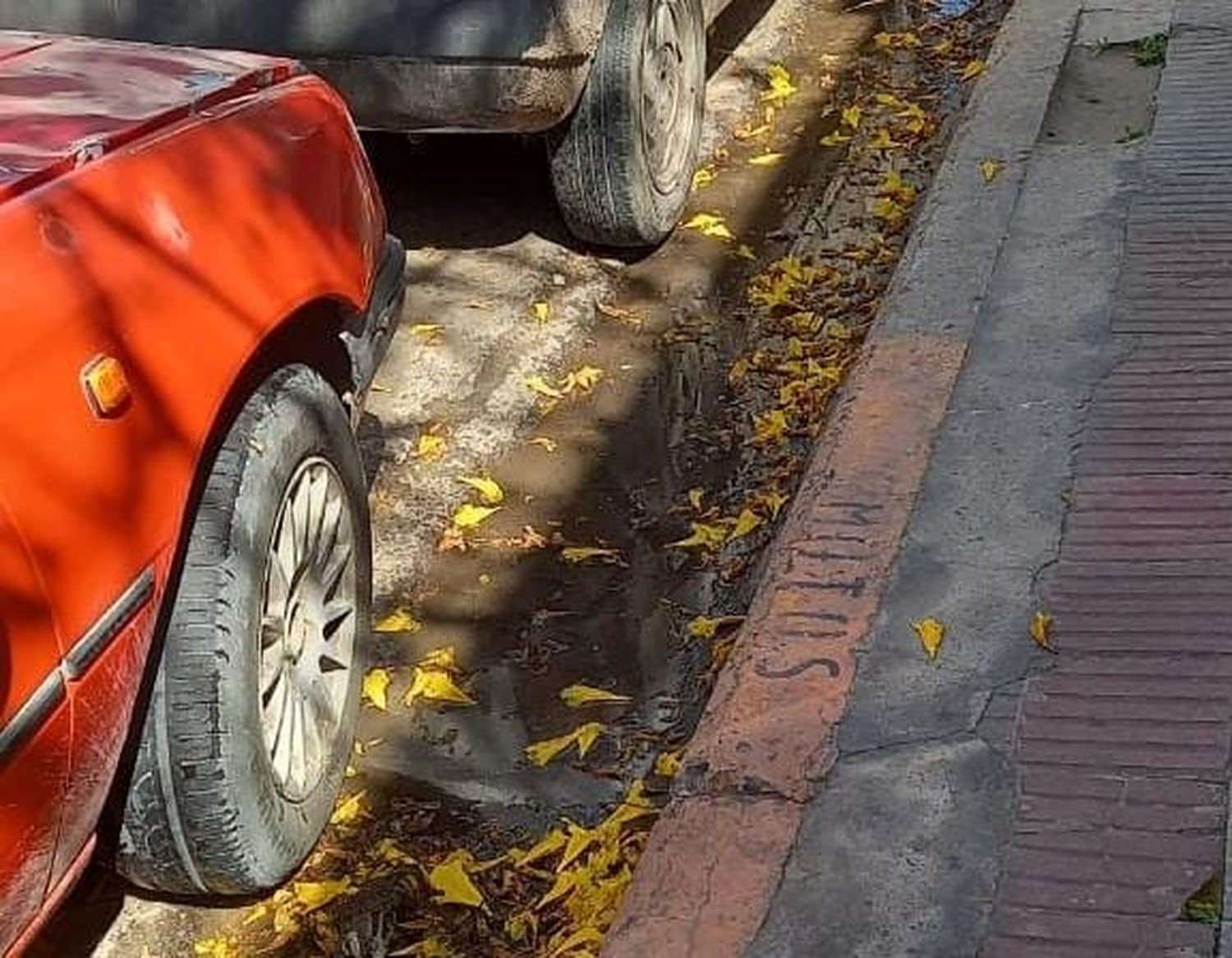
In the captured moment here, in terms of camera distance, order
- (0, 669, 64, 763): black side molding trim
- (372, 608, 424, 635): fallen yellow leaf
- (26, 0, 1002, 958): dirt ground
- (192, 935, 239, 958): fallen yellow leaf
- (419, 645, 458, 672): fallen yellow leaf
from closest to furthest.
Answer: (0, 669, 64, 763): black side molding trim < (192, 935, 239, 958): fallen yellow leaf < (26, 0, 1002, 958): dirt ground < (419, 645, 458, 672): fallen yellow leaf < (372, 608, 424, 635): fallen yellow leaf

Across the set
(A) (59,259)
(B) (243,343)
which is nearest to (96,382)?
(A) (59,259)

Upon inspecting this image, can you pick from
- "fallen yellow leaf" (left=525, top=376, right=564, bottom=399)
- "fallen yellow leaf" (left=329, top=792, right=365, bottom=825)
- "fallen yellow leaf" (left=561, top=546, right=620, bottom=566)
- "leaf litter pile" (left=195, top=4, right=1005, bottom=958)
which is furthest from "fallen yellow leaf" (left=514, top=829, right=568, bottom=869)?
"fallen yellow leaf" (left=525, top=376, right=564, bottom=399)

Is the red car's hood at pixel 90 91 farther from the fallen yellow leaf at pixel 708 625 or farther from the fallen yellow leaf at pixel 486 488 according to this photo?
the fallen yellow leaf at pixel 708 625

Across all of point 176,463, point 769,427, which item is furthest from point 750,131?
point 176,463

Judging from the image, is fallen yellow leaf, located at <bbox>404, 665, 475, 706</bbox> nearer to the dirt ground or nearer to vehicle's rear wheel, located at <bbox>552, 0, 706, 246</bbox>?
the dirt ground

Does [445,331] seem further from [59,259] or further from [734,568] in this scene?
[59,259]

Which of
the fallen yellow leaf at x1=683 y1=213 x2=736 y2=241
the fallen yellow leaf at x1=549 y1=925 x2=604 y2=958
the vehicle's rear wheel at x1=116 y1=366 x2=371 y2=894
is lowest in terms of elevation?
the fallen yellow leaf at x1=683 y1=213 x2=736 y2=241

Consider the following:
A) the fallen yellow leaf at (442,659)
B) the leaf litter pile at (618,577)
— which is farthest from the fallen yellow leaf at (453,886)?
the fallen yellow leaf at (442,659)

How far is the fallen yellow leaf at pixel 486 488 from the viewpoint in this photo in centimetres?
441

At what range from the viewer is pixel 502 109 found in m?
4.47

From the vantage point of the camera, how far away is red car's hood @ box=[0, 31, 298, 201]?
267 cm

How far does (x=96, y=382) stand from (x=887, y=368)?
2.39m

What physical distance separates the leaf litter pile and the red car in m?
0.20

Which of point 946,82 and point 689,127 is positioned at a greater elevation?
point 689,127
